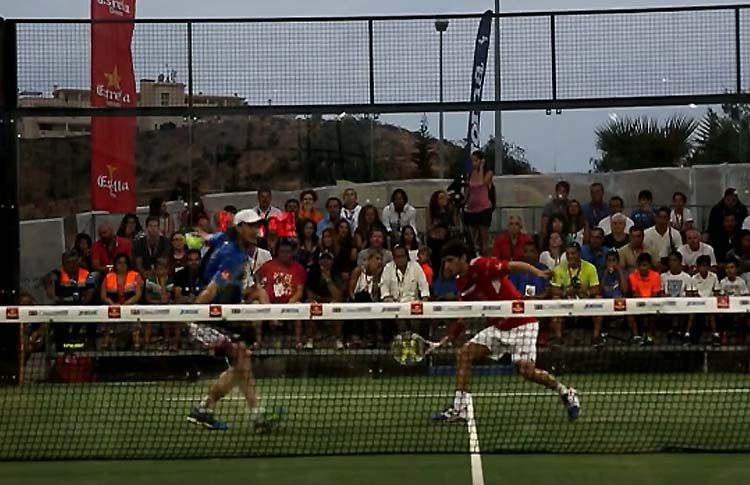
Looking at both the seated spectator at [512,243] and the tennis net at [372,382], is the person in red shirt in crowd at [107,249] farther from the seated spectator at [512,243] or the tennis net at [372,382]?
the seated spectator at [512,243]

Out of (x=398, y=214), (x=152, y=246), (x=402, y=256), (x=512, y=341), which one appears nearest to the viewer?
(x=512, y=341)

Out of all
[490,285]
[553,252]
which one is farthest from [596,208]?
[490,285]

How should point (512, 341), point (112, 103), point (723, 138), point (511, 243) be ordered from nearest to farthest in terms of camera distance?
point (512, 341)
point (112, 103)
point (511, 243)
point (723, 138)

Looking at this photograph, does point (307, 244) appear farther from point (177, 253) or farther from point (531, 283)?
point (531, 283)

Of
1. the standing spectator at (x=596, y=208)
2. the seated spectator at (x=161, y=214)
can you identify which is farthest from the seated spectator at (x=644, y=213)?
the seated spectator at (x=161, y=214)

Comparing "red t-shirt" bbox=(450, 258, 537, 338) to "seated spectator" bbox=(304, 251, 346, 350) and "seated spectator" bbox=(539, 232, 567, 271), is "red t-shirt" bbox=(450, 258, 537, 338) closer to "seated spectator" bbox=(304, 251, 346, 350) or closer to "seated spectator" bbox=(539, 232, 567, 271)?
"seated spectator" bbox=(304, 251, 346, 350)

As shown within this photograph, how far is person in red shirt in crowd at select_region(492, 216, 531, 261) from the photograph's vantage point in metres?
15.9

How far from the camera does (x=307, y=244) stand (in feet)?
52.1

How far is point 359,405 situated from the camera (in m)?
12.5

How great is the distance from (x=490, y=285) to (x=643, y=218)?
571 centimetres

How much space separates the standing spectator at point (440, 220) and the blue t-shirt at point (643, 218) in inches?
90.2

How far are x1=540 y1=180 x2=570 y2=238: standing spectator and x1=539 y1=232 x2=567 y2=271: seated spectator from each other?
0.24 m

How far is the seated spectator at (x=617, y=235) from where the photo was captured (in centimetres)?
1611

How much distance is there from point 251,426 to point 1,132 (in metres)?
5.75
